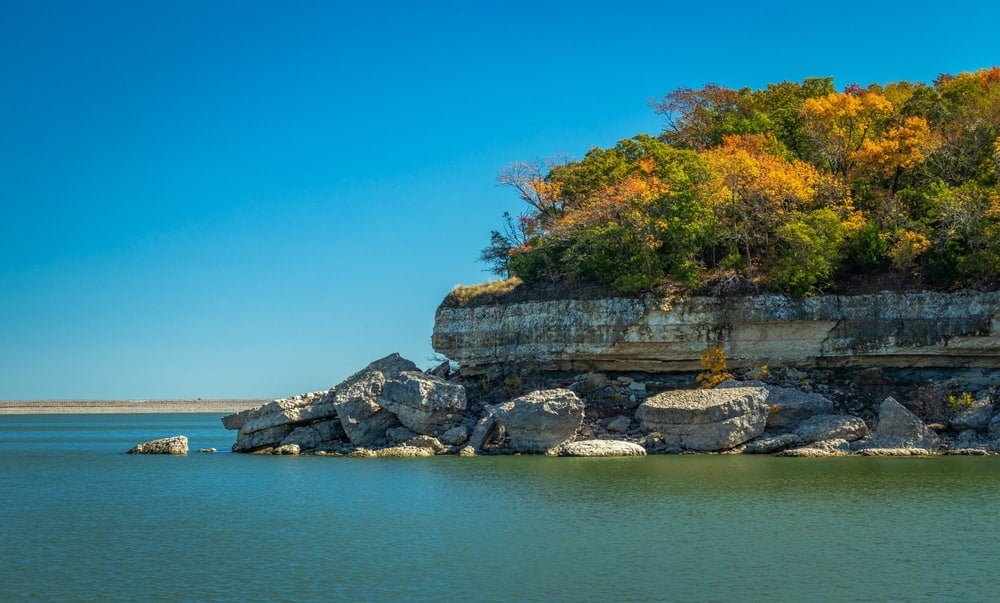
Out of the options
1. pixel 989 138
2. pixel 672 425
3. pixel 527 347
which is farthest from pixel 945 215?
pixel 527 347

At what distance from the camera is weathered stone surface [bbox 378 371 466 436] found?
41.8 meters

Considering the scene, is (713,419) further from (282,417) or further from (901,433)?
(282,417)

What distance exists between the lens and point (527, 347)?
48.5 metres

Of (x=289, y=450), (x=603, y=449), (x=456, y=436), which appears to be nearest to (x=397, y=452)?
(x=456, y=436)

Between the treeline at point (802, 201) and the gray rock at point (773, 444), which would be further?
the treeline at point (802, 201)

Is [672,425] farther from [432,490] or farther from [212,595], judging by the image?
[212,595]

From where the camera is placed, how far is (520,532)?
22.5 meters

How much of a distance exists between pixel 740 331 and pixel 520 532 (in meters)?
25.4

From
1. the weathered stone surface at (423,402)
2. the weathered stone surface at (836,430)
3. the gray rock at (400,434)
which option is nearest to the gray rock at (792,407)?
the weathered stone surface at (836,430)

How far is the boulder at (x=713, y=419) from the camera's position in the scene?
38.8 meters

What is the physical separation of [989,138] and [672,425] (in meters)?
23.6

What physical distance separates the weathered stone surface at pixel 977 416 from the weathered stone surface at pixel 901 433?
151cm

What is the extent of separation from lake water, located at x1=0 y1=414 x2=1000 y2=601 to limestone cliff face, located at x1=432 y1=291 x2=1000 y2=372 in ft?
26.3

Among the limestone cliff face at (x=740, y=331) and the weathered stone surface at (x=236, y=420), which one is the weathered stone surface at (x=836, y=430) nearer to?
the limestone cliff face at (x=740, y=331)
